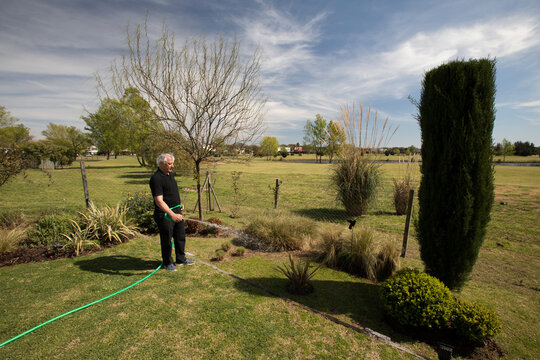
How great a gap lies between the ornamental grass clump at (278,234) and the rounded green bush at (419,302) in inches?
107

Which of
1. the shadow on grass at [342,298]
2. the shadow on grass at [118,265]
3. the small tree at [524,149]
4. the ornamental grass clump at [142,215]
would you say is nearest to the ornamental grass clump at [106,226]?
the ornamental grass clump at [142,215]

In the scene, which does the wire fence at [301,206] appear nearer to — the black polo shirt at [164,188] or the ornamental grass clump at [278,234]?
the ornamental grass clump at [278,234]

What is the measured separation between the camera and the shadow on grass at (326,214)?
925cm

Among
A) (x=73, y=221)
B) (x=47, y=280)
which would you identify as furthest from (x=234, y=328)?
(x=73, y=221)

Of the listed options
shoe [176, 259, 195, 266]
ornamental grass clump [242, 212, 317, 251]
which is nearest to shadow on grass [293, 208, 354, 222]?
ornamental grass clump [242, 212, 317, 251]

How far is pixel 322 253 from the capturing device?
5.15 metres

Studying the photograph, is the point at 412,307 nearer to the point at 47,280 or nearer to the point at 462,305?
the point at 462,305

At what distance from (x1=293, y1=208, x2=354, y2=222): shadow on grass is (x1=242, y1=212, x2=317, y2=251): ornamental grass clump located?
3.17 m

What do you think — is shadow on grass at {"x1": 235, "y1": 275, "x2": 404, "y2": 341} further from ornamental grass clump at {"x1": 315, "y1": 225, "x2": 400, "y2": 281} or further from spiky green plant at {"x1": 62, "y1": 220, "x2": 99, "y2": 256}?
spiky green plant at {"x1": 62, "y1": 220, "x2": 99, "y2": 256}

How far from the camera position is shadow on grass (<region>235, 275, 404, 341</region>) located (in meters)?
3.22

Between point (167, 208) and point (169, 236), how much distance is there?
0.65 m

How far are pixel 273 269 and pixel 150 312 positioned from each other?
7.42 feet

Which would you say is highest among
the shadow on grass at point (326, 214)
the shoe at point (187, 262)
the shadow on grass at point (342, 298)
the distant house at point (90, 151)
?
the distant house at point (90, 151)

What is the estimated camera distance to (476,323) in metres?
2.70
